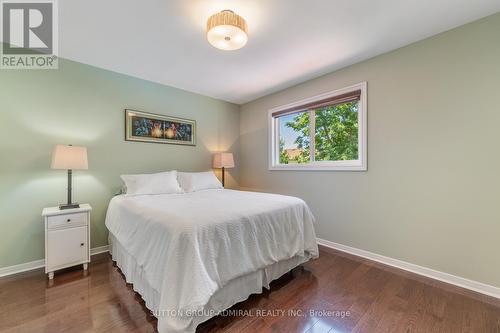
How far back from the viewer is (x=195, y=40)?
2148 millimetres

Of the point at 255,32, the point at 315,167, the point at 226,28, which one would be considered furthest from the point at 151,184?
the point at 315,167

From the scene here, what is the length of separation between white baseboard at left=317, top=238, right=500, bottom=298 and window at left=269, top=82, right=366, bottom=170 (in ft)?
3.40

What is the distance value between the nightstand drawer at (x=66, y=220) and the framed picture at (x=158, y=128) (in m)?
1.15

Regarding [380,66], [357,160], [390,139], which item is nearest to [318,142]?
[357,160]

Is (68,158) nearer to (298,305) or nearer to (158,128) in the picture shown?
(158,128)

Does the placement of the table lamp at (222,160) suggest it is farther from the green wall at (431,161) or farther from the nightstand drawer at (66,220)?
the nightstand drawer at (66,220)

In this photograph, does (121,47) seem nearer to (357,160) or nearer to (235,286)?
(235,286)

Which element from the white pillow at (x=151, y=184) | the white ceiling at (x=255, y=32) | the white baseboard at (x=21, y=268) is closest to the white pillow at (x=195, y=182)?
the white pillow at (x=151, y=184)

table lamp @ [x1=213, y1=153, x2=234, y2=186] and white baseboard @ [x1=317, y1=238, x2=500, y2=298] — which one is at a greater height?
table lamp @ [x1=213, y1=153, x2=234, y2=186]

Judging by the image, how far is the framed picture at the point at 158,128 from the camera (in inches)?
116

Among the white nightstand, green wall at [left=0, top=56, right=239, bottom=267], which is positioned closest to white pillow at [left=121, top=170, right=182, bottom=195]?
green wall at [left=0, top=56, right=239, bottom=267]

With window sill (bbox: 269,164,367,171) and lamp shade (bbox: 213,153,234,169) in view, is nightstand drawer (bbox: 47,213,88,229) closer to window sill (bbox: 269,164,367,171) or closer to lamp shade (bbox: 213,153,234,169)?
lamp shade (bbox: 213,153,234,169)

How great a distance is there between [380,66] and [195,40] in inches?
82.1

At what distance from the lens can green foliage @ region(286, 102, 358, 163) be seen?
277 cm
